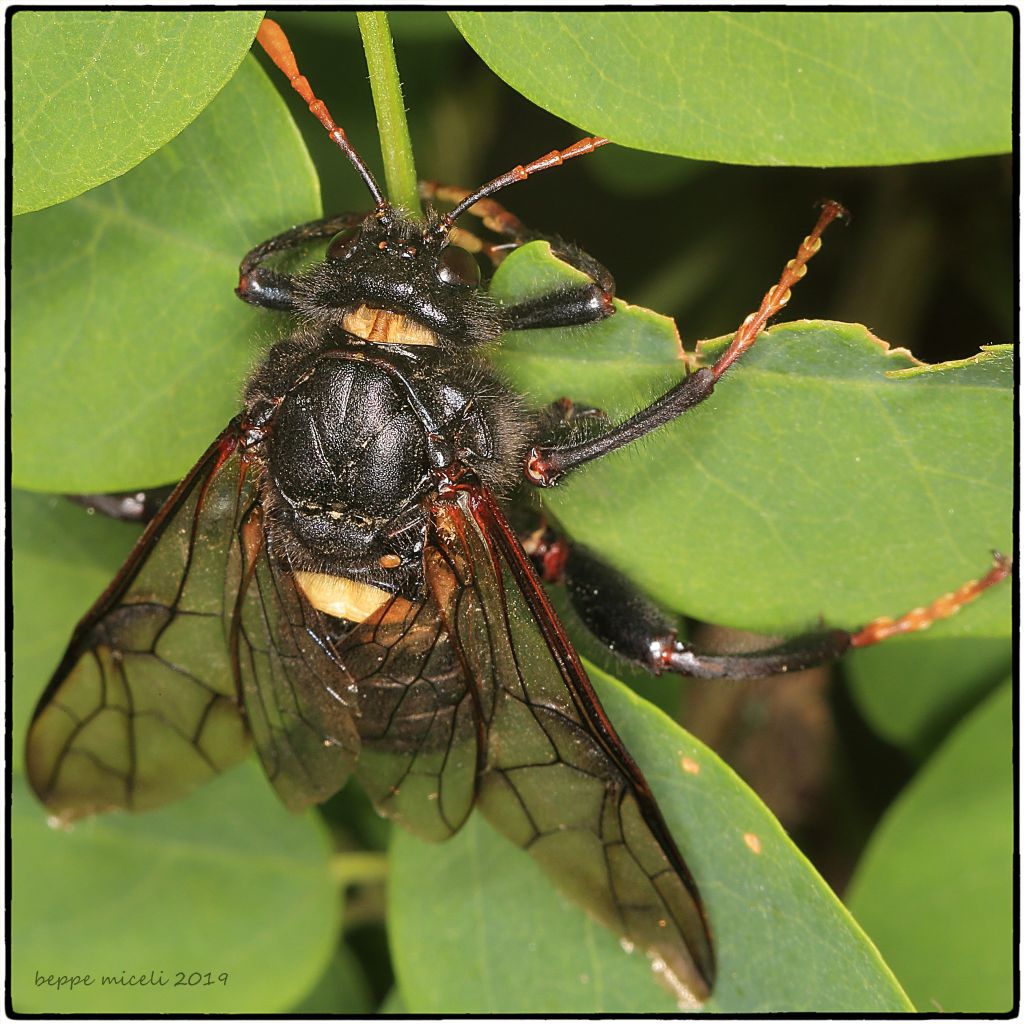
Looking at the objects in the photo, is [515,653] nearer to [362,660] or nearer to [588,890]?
A: [362,660]

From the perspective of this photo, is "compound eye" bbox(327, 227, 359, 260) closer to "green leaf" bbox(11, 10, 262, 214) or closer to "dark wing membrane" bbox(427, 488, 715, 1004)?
"green leaf" bbox(11, 10, 262, 214)

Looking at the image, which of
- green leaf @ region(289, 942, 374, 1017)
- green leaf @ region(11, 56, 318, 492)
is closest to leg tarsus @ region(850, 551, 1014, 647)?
green leaf @ region(11, 56, 318, 492)

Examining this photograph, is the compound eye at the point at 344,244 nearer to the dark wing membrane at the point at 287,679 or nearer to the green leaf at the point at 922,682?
the dark wing membrane at the point at 287,679

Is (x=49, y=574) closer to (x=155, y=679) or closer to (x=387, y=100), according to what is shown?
(x=155, y=679)

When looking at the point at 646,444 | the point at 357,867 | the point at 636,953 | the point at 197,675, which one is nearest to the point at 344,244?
the point at 646,444

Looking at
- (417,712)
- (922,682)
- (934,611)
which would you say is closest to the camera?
(934,611)

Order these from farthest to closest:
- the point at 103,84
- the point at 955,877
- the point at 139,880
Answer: the point at 139,880 → the point at 955,877 → the point at 103,84

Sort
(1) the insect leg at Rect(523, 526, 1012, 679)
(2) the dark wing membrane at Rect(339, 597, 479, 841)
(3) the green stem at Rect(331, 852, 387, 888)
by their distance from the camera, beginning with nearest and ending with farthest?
(2) the dark wing membrane at Rect(339, 597, 479, 841)
(1) the insect leg at Rect(523, 526, 1012, 679)
(3) the green stem at Rect(331, 852, 387, 888)
